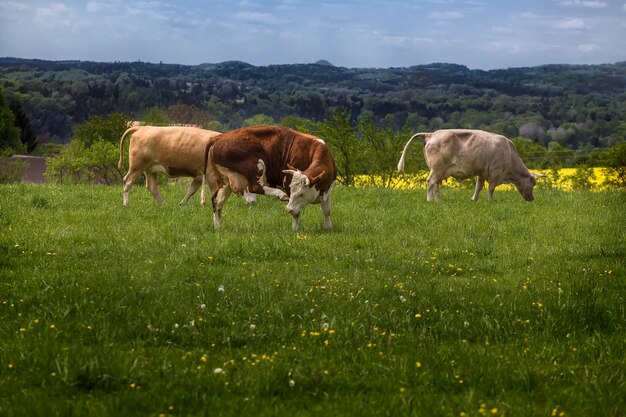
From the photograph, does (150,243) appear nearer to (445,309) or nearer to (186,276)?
(186,276)

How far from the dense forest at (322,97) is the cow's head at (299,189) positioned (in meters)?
50.6

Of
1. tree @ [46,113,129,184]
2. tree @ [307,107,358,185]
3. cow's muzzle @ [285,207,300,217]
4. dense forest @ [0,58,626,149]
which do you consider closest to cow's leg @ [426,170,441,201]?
cow's muzzle @ [285,207,300,217]

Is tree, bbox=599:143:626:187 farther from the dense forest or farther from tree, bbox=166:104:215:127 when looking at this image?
tree, bbox=166:104:215:127

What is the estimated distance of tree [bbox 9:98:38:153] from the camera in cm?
8094

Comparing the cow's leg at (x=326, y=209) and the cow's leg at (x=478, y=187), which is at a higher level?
the cow's leg at (x=326, y=209)

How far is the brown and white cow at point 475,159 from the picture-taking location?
23.2 m

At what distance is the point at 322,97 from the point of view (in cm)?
11238

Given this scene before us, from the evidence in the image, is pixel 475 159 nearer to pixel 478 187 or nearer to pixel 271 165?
pixel 478 187

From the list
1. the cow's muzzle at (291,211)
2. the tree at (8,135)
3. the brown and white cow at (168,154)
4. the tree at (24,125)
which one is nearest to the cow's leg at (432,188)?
the brown and white cow at (168,154)

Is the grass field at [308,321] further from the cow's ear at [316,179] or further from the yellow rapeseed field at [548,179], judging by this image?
the yellow rapeseed field at [548,179]

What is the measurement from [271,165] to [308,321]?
733 centimetres

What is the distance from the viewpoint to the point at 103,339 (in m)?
7.36

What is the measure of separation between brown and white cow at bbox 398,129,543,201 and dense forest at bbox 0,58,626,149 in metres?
40.2

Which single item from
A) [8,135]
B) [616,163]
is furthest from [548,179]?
[8,135]
